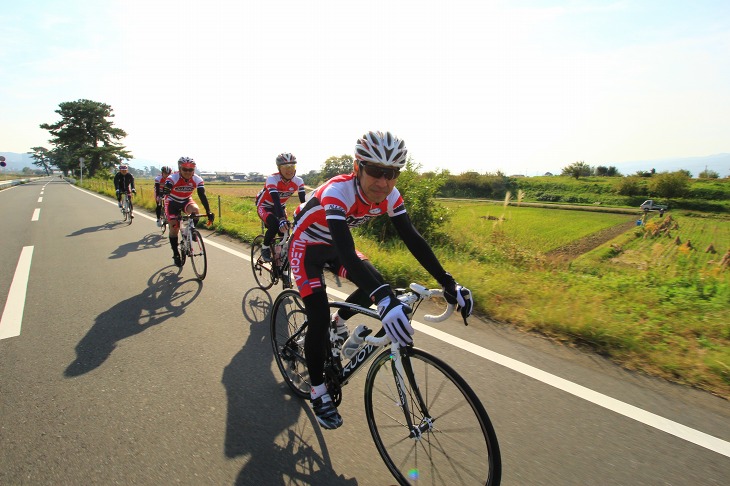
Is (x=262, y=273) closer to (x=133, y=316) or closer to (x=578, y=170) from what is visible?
(x=133, y=316)

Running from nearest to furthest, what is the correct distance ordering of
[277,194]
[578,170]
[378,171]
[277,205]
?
[378,171], [277,205], [277,194], [578,170]

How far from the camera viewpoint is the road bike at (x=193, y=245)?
19.6 feet

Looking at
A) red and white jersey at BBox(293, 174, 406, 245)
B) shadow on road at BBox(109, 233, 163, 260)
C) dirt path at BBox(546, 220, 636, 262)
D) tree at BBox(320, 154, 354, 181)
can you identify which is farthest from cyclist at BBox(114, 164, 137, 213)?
dirt path at BBox(546, 220, 636, 262)

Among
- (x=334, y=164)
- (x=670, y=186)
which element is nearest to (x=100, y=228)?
(x=334, y=164)

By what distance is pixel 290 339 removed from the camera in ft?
10.2

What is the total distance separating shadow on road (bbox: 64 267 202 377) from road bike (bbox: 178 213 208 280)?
0.25m

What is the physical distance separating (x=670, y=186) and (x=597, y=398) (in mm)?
86378

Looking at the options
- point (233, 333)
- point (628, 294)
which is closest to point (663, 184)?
point (628, 294)

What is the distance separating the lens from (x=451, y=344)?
360 centimetres

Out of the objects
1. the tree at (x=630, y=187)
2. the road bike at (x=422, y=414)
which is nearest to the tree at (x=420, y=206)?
the road bike at (x=422, y=414)

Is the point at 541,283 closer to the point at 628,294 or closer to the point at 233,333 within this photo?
the point at 628,294

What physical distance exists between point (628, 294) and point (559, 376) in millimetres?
2786

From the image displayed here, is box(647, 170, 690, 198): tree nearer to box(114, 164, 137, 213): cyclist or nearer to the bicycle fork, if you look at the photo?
box(114, 164, 137, 213): cyclist

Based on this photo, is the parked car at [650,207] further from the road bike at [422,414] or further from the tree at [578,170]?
the road bike at [422,414]
